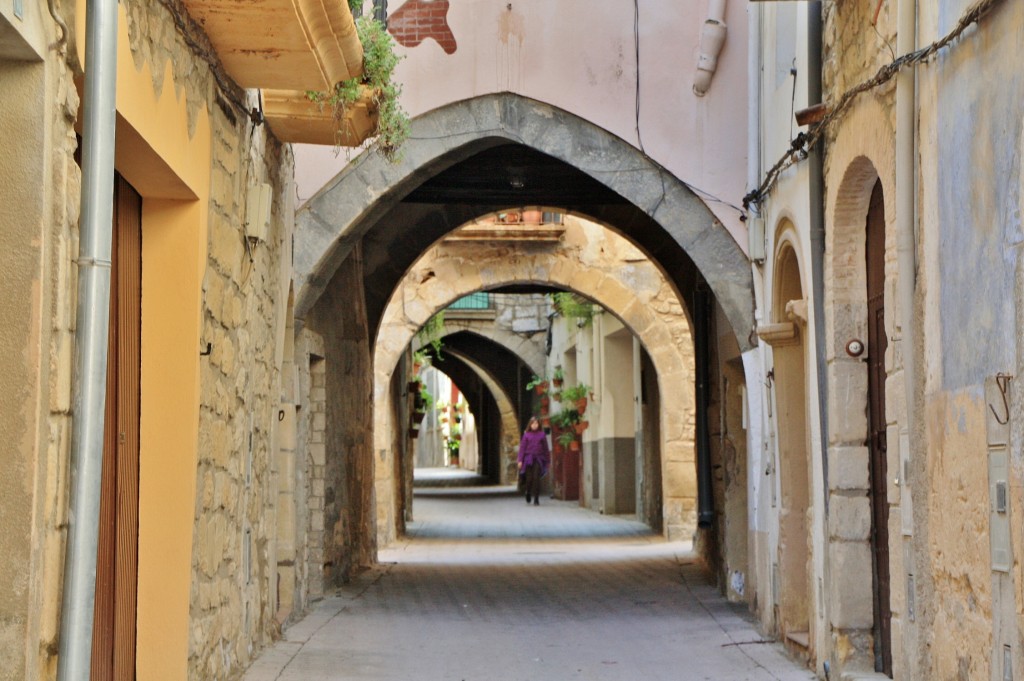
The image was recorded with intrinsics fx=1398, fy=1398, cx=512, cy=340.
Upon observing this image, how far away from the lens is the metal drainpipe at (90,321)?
3.47 metres

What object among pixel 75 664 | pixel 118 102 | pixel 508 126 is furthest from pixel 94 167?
pixel 508 126

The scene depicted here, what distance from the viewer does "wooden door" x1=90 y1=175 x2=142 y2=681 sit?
475cm

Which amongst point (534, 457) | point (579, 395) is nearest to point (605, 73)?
point (579, 395)

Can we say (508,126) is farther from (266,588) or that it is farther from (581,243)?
(581,243)

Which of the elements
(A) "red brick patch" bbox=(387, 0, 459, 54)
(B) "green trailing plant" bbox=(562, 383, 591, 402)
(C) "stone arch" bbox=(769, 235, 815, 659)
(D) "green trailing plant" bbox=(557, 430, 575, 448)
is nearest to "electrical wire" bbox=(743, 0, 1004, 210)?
(C) "stone arch" bbox=(769, 235, 815, 659)

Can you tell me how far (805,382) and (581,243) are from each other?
960cm

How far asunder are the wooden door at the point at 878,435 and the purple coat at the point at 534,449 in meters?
17.9

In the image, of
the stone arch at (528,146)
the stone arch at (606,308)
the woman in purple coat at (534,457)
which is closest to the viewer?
the stone arch at (528,146)

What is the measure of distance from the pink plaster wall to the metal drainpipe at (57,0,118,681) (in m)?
5.75

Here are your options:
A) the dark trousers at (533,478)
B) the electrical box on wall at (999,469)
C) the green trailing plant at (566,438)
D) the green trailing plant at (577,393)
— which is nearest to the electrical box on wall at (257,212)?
the electrical box on wall at (999,469)

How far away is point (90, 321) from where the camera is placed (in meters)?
3.53

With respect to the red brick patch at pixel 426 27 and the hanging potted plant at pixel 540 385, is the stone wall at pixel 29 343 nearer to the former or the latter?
the red brick patch at pixel 426 27

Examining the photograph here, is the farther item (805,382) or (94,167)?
(805,382)

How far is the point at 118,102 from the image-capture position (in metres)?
3.99
